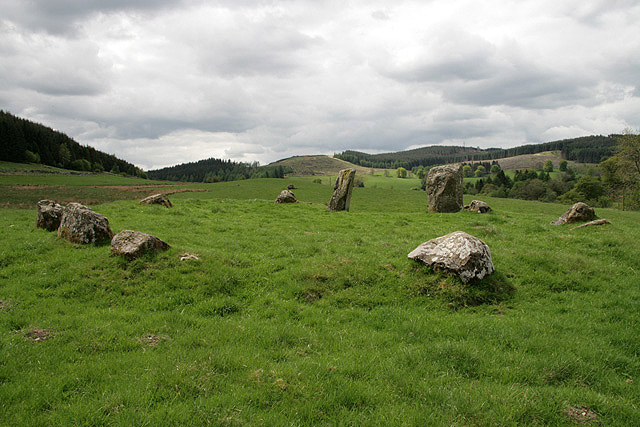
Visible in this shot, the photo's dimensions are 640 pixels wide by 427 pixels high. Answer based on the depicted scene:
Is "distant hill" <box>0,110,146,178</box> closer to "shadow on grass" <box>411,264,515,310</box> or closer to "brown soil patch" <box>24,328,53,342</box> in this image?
"brown soil patch" <box>24,328,53,342</box>

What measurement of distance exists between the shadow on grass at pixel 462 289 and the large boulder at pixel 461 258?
0.21m

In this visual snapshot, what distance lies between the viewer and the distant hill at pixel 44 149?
10969 cm

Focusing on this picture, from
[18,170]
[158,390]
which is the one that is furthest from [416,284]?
[18,170]

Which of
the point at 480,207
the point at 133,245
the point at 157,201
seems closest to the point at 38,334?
the point at 133,245

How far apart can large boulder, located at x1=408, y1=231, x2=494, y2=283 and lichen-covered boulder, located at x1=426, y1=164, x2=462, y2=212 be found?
17108mm

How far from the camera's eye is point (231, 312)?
30.1ft

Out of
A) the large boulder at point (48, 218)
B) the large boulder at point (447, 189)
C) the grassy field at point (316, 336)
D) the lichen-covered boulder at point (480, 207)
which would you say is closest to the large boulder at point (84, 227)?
the grassy field at point (316, 336)

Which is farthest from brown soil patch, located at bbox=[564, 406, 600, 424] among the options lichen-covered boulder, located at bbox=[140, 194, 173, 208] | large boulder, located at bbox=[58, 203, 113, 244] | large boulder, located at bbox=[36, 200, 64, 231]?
lichen-covered boulder, located at bbox=[140, 194, 173, 208]

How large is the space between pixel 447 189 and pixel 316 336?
2287 centimetres

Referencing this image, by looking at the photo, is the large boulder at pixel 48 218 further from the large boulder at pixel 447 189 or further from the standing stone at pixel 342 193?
the large boulder at pixel 447 189

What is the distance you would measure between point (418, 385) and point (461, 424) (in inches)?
40.6

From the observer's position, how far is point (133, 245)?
11.4 metres

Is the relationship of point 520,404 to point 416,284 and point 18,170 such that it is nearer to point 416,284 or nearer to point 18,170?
point 416,284

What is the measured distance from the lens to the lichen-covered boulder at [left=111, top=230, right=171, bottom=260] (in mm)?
11266
